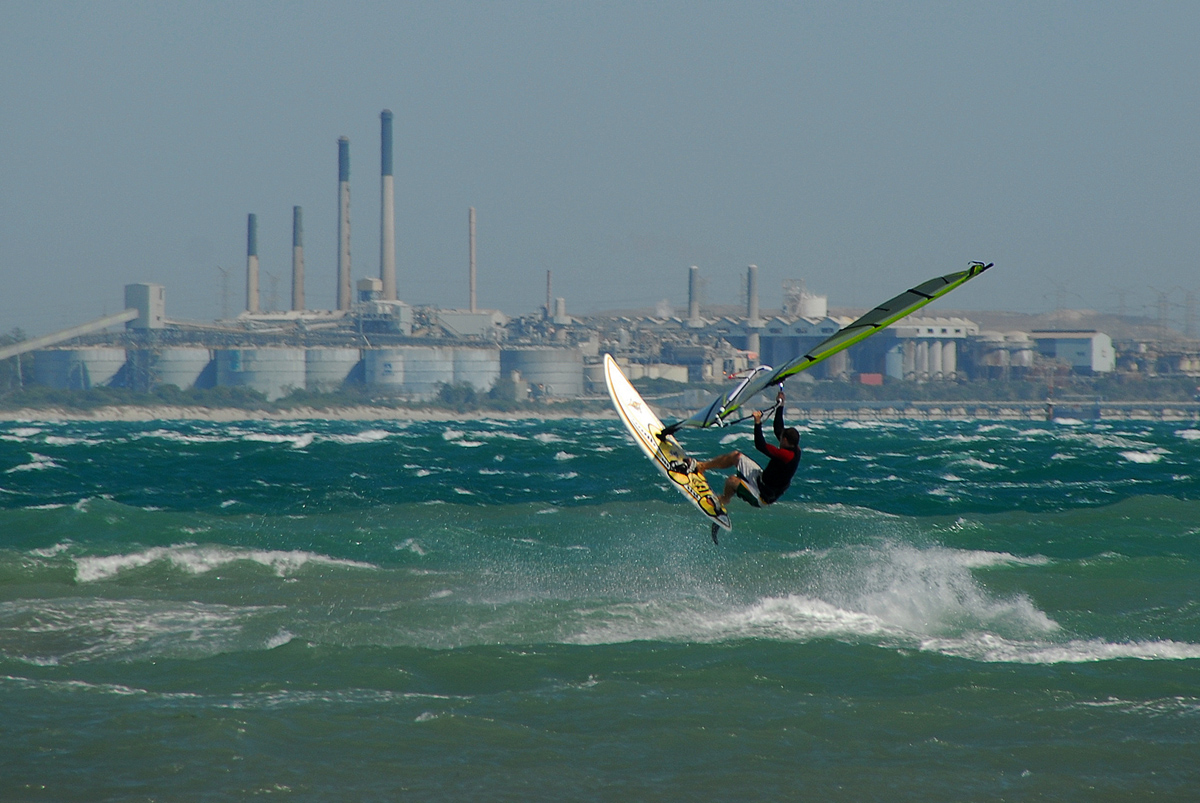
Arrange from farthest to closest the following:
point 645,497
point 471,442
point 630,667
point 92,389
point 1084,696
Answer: point 92,389 → point 471,442 → point 645,497 → point 630,667 → point 1084,696

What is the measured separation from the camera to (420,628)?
10.9m

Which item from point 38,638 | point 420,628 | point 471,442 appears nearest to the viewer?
point 38,638

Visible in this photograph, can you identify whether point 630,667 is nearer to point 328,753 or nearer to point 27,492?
point 328,753

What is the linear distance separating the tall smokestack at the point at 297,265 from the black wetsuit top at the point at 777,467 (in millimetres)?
141823

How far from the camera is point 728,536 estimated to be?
57.6ft

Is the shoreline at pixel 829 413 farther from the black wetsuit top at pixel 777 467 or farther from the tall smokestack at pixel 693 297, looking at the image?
the black wetsuit top at pixel 777 467

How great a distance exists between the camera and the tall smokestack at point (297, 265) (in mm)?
145375

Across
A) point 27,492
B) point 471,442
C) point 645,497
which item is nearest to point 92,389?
point 471,442

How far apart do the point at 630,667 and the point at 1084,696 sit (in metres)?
3.53

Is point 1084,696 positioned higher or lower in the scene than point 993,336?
lower

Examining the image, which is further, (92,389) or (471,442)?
(92,389)

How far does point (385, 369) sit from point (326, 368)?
6838mm

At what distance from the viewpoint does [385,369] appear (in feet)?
438

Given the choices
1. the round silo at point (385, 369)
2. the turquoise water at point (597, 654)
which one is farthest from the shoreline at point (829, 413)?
the turquoise water at point (597, 654)
